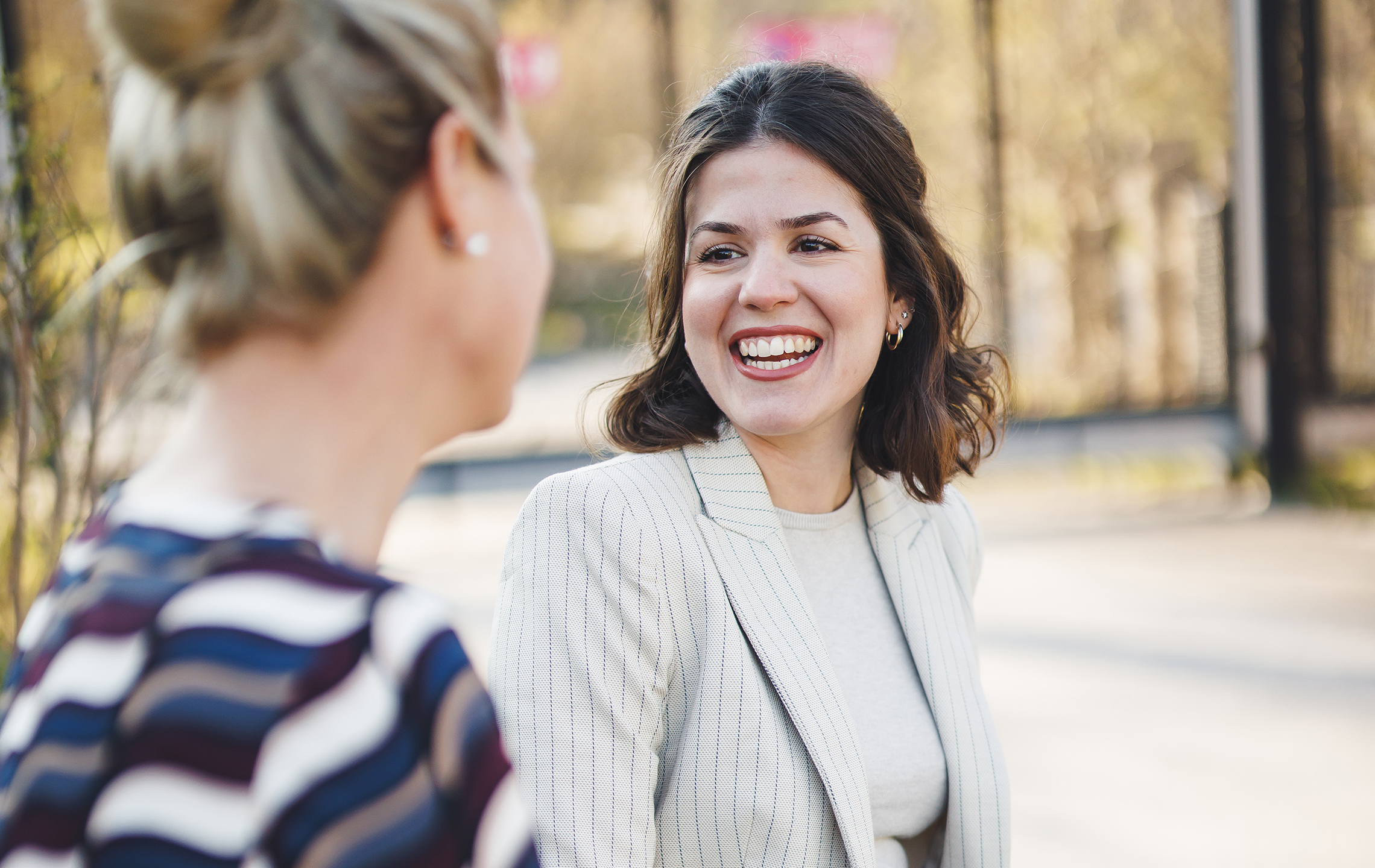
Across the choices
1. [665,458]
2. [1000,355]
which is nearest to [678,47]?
[1000,355]

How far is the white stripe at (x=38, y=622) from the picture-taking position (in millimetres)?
708

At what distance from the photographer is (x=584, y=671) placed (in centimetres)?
140

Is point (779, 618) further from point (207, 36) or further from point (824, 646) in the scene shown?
point (207, 36)

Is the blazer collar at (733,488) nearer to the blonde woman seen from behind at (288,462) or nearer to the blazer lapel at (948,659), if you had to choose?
the blazer lapel at (948,659)

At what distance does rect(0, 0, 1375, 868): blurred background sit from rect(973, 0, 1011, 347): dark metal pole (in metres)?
0.03

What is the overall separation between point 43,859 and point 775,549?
108 centimetres

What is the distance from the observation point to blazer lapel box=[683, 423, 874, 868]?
4.79 ft

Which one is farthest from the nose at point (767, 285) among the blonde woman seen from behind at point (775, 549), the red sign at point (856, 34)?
the red sign at point (856, 34)

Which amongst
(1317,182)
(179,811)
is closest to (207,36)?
(179,811)

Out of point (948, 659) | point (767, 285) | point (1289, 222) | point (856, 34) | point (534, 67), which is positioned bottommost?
point (948, 659)

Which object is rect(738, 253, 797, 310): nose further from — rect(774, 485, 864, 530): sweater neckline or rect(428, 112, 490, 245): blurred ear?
rect(428, 112, 490, 245): blurred ear

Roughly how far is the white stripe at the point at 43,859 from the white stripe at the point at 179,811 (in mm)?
19

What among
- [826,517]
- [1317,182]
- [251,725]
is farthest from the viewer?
[1317,182]

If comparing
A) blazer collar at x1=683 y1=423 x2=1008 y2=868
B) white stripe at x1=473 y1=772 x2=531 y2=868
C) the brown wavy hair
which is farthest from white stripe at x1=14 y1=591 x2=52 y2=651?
the brown wavy hair
